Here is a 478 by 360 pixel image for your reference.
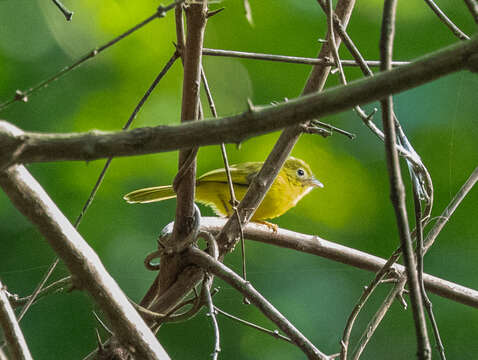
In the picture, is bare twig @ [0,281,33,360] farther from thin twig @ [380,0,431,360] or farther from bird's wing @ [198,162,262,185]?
bird's wing @ [198,162,262,185]

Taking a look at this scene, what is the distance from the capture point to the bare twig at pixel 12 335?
140 centimetres

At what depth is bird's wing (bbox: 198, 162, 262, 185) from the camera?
4.38 metres

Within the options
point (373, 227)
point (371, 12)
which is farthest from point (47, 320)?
point (371, 12)

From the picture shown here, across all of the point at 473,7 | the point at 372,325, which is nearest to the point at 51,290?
the point at 372,325

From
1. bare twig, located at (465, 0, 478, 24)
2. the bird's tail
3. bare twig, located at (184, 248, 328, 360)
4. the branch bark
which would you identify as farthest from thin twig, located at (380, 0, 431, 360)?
the bird's tail

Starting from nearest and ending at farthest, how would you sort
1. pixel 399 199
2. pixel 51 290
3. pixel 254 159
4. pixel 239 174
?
1. pixel 399 199
2. pixel 51 290
3. pixel 239 174
4. pixel 254 159

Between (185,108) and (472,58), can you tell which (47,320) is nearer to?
(185,108)

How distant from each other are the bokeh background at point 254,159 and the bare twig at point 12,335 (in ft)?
12.1

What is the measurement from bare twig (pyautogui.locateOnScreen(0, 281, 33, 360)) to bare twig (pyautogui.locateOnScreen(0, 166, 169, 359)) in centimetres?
18

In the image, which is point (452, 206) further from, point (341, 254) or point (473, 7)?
point (473, 7)

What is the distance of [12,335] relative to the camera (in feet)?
4.62

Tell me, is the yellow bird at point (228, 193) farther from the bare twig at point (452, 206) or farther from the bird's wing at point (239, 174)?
the bare twig at point (452, 206)

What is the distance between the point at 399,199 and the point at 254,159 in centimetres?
468

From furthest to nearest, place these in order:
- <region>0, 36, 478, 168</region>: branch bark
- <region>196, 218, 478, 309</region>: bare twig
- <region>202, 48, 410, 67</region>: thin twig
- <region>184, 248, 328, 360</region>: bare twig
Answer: <region>196, 218, 478, 309</region>: bare twig < <region>202, 48, 410, 67</region>: thin twig < <region>184, 248, 328, 360</region>: bare twig < <region>0, 36, 478, 168</region>: branch bark
